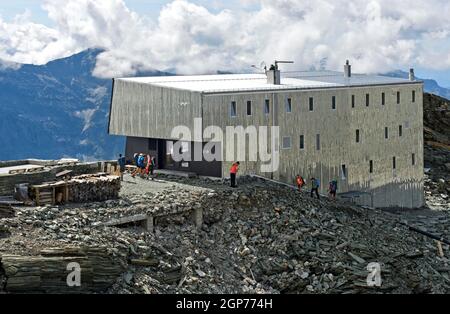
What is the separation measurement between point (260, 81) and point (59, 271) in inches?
1034

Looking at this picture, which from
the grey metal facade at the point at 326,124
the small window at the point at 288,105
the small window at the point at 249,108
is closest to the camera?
the grey metal facade at the point at 326,124

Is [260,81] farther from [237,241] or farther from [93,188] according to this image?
[93,188]

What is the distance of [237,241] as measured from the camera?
139 ft

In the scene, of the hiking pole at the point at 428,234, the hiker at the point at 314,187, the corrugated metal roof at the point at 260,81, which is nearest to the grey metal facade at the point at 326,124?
the corrugated metal roof at the point at 260,81

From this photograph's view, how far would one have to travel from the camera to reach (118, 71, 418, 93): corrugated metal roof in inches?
2004

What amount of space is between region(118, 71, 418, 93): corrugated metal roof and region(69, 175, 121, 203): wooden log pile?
8.41 metres

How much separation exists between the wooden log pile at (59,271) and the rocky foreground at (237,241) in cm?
37

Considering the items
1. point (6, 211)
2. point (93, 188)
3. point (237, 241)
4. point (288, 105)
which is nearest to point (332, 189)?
point (288, 105)

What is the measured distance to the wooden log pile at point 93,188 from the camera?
137 ft

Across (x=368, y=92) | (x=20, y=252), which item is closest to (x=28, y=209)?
(x=20, y=252)

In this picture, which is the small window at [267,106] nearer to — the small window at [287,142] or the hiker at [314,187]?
the small window at [287,142]

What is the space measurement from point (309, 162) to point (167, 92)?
9842mm

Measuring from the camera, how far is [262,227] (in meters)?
43.5
